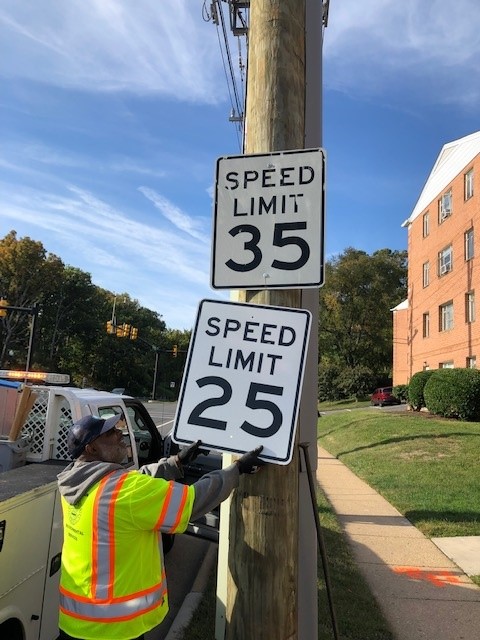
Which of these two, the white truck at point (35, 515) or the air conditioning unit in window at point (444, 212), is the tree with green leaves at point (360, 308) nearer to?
the air conditioning unit in window at point (444, 212)

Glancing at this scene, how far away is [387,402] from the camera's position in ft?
138

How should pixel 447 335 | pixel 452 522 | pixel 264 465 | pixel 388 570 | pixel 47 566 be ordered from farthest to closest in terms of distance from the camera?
pixel 447 335
pixel 452 522
pixel 388 570
pixel 47 566
pixel 264 465

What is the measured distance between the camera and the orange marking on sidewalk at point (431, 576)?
19.0ft

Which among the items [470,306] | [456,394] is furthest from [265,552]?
[470,306]

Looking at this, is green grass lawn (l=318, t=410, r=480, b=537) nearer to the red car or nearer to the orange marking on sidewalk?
the orange marking on sidewalk

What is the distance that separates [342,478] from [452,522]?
169 inches

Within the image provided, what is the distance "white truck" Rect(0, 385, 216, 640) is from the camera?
117 inches

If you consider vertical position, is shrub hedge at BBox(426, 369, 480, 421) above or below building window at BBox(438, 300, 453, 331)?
below

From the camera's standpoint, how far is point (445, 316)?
3034 cm

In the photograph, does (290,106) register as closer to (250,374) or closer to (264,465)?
(250,374)

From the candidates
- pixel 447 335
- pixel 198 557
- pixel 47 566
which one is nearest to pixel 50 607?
pixel 47 566

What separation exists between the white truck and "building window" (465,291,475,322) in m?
24.8

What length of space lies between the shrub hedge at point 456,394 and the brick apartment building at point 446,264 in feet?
12.6

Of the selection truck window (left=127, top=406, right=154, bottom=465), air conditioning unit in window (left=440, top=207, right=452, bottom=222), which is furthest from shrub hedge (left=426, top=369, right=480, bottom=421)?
truck window (left=127, top=406, right=154, bottom=465)
